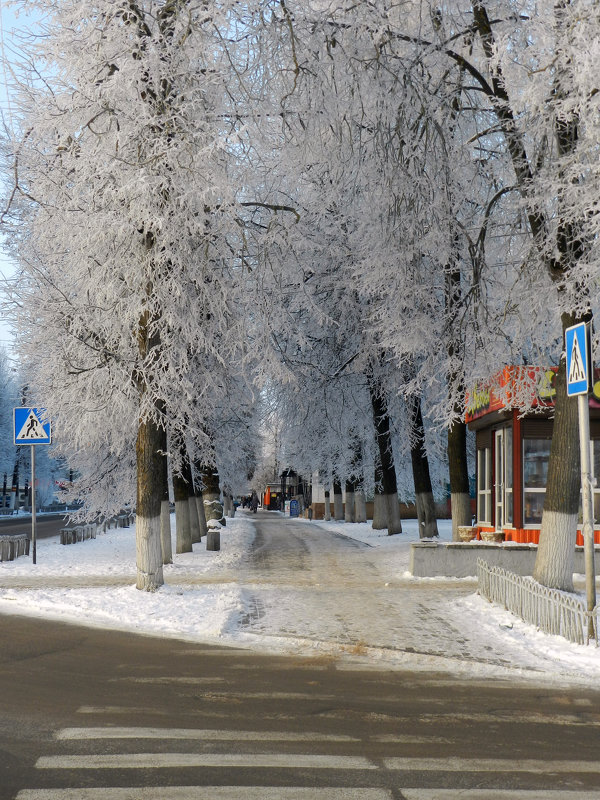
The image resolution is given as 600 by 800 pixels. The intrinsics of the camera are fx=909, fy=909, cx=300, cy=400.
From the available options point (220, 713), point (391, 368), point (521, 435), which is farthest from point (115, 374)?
point (391, 368)

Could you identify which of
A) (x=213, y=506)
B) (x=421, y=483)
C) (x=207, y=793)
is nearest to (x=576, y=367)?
(x=207, y=793)

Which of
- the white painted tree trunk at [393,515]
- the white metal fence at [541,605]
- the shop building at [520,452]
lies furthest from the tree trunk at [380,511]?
the white metal fence at [541,605]

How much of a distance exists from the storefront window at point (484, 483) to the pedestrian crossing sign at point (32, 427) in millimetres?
12092

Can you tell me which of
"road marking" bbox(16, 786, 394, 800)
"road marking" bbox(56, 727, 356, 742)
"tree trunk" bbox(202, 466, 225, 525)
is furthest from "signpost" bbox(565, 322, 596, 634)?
"tree trunk" bbox(202, 466, 225, 525)

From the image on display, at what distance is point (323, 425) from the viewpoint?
31.4 meters

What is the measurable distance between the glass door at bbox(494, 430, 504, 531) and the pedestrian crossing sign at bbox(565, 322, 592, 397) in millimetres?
12831

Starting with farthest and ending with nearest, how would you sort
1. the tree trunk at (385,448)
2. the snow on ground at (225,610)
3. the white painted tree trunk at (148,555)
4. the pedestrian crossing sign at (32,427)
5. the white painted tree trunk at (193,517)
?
the tree trunk at (385,448), the white painted tree trunk at (193,517), the pedestrian crossing sign at (32,427), the white painted tree trunk at (148,555), the snow on ground at (225,610)

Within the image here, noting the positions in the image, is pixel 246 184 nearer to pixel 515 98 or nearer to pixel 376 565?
pixel 515 98

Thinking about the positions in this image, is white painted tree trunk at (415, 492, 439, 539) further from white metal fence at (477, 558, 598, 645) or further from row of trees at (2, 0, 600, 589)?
white metal fence at (477, 558, 598, 645)

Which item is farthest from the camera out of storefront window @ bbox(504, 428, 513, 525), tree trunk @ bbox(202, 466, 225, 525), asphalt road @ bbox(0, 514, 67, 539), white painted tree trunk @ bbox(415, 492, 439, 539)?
asphalt road @ bbox(0, 514, 67, 539)

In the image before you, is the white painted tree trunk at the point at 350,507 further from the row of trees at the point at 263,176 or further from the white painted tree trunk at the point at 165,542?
the row of trees at the point at 263,176

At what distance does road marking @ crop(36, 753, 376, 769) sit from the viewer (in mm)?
5539

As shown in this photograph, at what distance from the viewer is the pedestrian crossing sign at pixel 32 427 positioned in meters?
19.2

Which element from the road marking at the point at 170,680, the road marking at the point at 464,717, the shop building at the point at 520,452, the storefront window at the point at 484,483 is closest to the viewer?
the road marking at the point at 464,717
